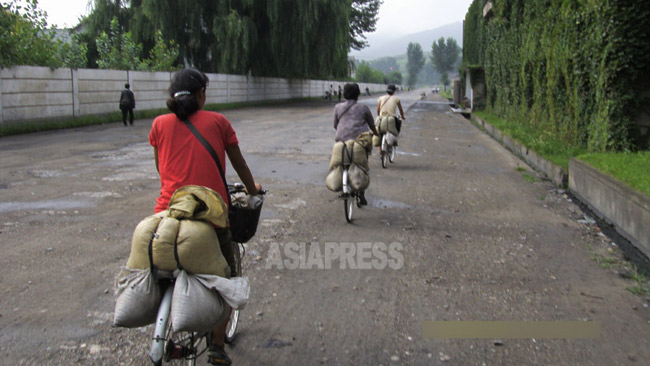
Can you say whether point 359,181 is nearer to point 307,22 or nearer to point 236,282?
point 236,282

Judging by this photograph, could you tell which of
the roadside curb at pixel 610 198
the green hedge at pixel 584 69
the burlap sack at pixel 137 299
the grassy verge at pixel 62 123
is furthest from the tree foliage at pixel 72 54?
the burlap sack at pixel 137 299

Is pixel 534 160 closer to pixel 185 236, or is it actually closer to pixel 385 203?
pixel 385 203

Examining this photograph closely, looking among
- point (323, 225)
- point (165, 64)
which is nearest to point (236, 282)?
point (323, 225)

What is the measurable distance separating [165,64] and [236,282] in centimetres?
Result: 2803

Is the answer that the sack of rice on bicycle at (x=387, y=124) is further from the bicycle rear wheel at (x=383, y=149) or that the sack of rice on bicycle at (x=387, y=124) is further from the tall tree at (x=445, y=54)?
the tall tree at (x=445, y=54)

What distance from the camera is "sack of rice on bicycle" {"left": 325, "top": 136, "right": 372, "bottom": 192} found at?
7.51 m

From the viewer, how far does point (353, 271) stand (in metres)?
5.34

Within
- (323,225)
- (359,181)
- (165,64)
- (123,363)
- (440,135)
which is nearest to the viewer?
(123,363)

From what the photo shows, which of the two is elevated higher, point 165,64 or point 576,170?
point 165,64

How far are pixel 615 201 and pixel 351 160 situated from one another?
3109mm

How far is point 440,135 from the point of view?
1973 centimetres

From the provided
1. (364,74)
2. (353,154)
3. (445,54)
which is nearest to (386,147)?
(353,154)

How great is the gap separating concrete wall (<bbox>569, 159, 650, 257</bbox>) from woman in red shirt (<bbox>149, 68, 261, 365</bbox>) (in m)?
4.67

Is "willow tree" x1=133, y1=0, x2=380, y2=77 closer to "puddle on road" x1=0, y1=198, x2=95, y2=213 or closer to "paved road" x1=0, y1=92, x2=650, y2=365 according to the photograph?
"paved road" x1=0, y1=92, x2=650, y2=365
